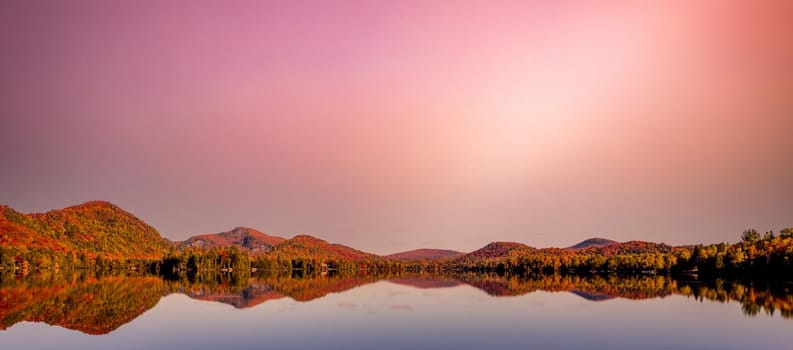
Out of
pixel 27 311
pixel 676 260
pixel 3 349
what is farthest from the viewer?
pixel 676 260

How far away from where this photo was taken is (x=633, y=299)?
202 feet

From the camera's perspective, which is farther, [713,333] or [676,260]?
[676,260]

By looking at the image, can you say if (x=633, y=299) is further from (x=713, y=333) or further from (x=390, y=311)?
(x=390, y=311)

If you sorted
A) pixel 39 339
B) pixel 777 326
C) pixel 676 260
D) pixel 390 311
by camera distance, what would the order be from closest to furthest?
pixel 39 339 → pixel 777 326 → pixel 390 311 → pixel 676 260

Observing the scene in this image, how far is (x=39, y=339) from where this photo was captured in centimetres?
2861

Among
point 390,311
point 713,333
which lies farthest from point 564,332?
point 390,311

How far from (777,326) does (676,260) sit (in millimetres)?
138607

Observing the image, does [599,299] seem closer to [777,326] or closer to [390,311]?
[777,326]

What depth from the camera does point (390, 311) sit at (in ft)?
148

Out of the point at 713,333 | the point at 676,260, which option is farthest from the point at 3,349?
the point at 676,260

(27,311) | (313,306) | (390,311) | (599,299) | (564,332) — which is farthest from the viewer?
(599,299)

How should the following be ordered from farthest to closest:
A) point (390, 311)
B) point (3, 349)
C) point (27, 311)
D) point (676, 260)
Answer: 1. point (676, 260)
2. point (390, 311)
3. point (27, 311)
4. point (3, 349)

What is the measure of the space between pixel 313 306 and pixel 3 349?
26043 mm

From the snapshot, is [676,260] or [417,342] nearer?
[417,342]
